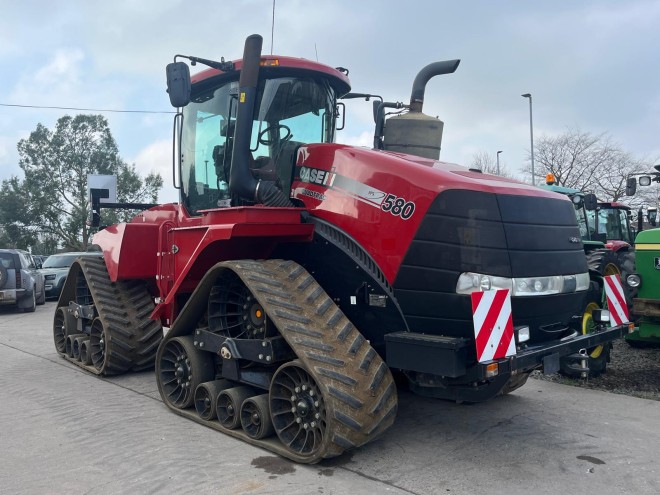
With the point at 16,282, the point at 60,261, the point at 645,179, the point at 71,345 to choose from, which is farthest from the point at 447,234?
the point at 60,261

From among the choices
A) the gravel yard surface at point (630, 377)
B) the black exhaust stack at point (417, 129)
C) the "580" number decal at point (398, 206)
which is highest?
the black exhaust stack at point (417, 129)

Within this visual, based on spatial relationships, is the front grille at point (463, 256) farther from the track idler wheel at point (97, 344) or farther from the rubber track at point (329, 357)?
the track idler wheel at point (97, 344)

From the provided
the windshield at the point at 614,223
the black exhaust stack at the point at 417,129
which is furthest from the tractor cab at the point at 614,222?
the black exhaust stack at the point at 417,129

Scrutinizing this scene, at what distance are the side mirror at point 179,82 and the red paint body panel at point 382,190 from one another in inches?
50.7

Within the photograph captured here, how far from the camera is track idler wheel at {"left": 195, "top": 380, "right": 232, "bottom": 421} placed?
16.6 ft

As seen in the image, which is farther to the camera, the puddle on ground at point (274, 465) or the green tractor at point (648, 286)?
the green tractor at point (648, 286)

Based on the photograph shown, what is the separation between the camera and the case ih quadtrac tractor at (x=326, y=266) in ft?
13.2

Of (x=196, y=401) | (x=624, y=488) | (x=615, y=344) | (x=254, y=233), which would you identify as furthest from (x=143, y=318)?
(x=615, y=344)

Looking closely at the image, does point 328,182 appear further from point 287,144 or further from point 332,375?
point 332,375

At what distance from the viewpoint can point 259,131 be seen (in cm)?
525

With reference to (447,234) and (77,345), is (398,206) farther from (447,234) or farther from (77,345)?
(77,345)

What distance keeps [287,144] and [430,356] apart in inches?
94.4

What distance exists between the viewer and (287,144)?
5.33m

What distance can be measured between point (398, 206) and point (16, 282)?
532 inches
